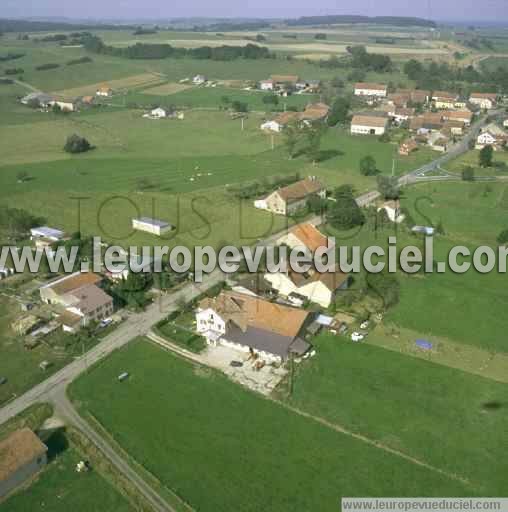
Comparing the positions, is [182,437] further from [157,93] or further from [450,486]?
[157,93]

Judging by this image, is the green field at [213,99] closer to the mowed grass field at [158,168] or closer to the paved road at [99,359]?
the mowed grass field at [158,168]

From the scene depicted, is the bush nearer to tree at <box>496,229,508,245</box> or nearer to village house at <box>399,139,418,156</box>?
village house at <box>399,139,418,156</box>

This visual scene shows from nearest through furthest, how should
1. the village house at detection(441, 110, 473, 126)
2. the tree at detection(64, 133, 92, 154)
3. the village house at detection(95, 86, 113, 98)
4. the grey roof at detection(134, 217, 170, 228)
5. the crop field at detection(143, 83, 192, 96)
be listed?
1. the grey roof at detection(134, 217, 170, 228)
2. the tree at detection(64, 133, 92, 154)
3. the village house at detection(441, 110, 473, 126)
4. the village house at detection(95, 86, 113, 98)
5. the crop field at detection(143, 83, 192, 96)

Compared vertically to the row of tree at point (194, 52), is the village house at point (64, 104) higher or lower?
lower

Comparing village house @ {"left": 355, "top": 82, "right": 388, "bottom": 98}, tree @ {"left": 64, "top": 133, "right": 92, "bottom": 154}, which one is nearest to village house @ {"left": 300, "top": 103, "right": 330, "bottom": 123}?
village house @ {"left": 355, "top": 82, "right": 388, "bottom": 98}

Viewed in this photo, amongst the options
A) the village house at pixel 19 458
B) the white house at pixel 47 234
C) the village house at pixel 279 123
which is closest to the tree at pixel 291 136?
the village house at pixel 279 123
